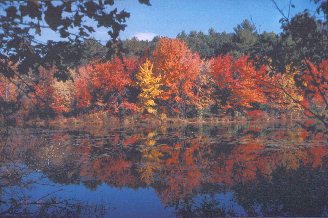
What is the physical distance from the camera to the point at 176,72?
1551 inches

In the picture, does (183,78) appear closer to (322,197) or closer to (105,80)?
(105,80)

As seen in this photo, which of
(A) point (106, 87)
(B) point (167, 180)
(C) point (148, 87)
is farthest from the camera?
(A) point (106, 87)

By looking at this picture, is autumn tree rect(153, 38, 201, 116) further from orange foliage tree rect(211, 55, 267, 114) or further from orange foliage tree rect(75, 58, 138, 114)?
orange foliage tree rect(75, 58, 138, 114)

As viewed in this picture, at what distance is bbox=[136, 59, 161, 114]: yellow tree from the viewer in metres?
39.3

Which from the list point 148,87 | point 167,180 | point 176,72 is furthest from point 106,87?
point 167,180

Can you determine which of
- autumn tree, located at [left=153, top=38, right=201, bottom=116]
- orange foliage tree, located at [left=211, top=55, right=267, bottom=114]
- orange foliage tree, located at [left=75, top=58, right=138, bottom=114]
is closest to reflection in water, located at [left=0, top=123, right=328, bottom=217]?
autumn tree, located at [left=153, top=38, right=201, bottom=116]

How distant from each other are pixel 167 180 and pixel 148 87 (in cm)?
2842

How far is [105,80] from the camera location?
40.5 m

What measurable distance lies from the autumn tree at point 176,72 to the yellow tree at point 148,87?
98 centimetres

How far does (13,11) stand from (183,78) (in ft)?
120

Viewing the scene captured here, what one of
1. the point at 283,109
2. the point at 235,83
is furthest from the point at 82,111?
the point at 283,109

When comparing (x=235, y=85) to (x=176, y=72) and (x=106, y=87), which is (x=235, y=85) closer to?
(x=176, y=72)

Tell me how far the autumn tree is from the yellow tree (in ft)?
3.22

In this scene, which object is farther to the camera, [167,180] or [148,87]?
[148,87]
